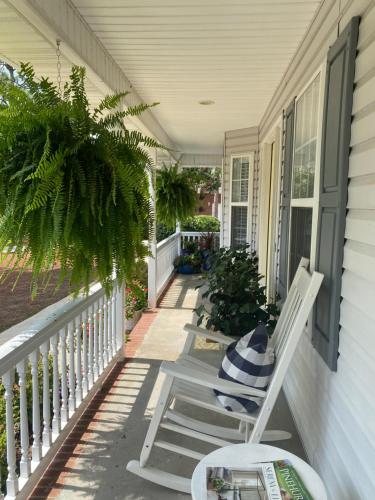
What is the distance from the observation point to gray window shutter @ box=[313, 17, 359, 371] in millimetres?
1621

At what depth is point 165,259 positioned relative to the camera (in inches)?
264

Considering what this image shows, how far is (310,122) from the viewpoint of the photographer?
→ 7.84 ft

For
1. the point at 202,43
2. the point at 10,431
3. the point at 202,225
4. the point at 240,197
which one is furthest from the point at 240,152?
the point at 10,431

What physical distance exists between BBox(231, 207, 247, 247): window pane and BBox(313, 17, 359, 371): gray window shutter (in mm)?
3911

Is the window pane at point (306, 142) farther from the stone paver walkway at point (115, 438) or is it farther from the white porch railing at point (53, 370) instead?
the stone paver walkway at point (115, 438)

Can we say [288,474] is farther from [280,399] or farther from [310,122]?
[310,122]

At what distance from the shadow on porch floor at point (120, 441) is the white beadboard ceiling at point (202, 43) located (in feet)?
7.93

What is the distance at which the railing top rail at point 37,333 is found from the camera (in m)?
1.63

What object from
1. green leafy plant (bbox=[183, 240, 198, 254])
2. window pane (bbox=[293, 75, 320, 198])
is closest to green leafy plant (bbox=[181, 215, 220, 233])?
green leafy plant (bbox=[183, 240, 198, 254])

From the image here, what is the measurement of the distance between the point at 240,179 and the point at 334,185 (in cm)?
418

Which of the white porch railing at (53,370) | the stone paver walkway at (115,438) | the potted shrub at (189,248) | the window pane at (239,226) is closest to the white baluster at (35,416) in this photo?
the white porch railing at (53,370)

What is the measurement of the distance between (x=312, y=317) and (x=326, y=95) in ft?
3.69

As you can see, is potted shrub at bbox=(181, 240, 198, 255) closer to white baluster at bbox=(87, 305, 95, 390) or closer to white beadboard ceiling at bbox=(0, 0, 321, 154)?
white beadboard ceiling at bbox=(0, 0, 321, 154)

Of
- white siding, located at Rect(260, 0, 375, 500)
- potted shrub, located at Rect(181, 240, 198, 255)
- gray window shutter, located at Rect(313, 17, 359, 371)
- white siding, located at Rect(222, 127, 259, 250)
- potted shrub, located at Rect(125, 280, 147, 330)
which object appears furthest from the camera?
potted shrub, located at Rect(181, 240, 198, 255)
